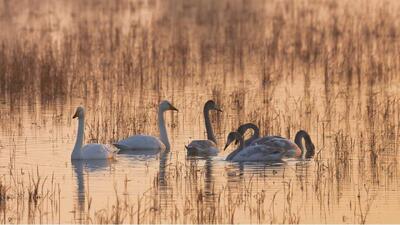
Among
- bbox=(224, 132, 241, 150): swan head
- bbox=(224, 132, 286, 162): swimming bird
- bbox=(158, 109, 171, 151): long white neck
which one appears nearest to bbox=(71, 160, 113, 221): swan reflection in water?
bbox=(158, 109, 171, 151): long white neck

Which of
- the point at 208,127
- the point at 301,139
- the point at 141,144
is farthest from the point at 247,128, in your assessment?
the point at 141,144

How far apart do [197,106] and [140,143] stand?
3122 millimetres

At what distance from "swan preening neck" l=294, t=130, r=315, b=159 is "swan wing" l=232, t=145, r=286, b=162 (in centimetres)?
38

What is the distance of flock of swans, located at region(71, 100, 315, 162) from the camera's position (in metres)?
14.9

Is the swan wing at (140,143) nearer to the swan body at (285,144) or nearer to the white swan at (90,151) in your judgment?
the white swan at (90,151)

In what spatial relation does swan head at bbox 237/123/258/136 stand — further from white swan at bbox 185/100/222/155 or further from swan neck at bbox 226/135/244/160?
swan neck at bbox 226/135/244/160

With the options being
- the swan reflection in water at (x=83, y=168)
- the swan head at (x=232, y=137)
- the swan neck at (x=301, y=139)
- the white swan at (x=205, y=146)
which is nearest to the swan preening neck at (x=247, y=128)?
the swan head at (x=232, y=137)

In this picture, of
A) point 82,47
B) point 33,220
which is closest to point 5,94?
point 82,47

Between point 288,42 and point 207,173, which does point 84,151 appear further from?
point 288,42

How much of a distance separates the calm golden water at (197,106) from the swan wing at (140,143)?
17 centimetres

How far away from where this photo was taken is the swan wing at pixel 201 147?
49.2ft

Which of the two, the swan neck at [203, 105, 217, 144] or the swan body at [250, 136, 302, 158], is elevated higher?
the swan neck at [203, 105, 217, 144]

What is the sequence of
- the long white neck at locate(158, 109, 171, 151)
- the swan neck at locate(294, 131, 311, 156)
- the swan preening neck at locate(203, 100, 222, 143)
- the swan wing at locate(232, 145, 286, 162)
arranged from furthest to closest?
the swan preening neck at locate(203, 100, 222, 143), the long white neck at locate(158, 109, 171, 151), the swan neck at locate(294, 131, 311, 156), the swan wing at locate(232, 145, 286, 162)

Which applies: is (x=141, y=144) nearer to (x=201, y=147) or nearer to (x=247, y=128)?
(x=201, y=147)
